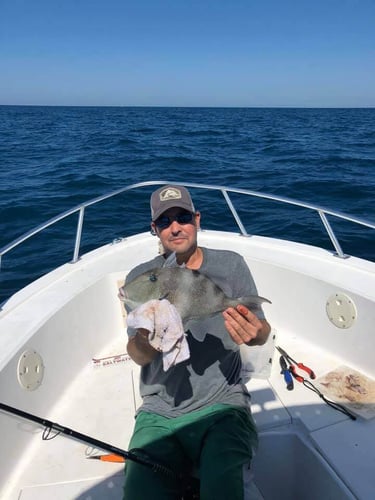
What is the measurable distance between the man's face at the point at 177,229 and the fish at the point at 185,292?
0.46 metres

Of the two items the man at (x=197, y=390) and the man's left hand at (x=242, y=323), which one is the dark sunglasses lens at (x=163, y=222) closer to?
the man at (x=197, y=390)

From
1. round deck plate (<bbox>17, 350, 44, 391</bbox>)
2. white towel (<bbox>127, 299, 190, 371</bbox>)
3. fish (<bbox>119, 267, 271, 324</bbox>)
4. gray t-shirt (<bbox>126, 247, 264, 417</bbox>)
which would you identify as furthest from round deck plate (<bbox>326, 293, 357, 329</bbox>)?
round deck plate (<bbox>17, 350, 44, 391</bbox>)

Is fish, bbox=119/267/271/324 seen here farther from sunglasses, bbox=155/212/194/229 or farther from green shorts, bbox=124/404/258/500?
green shorts, bbox=124/404/258/500

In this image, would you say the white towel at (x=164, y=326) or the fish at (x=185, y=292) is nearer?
the white towel at (x=164, y=326)

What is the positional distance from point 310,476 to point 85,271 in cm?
269

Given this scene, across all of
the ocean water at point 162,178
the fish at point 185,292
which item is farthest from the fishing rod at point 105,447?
the ocean water at point 162,178

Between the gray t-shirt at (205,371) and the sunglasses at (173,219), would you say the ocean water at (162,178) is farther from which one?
the sunglasses at (173,219)

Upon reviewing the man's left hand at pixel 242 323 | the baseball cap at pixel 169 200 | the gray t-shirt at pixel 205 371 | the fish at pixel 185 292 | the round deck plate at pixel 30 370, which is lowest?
the round deck plate at pixel 30 370

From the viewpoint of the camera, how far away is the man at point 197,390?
2.15 meters

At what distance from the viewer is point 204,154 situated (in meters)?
20.8

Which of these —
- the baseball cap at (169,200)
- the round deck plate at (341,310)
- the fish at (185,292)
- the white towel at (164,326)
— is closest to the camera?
the white towel at (164,326)

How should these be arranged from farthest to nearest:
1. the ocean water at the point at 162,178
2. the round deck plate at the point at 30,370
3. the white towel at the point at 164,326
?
the ocean water at the point at 162,178 → the round deck plate at the point at 30,370 → the white towel at the point at 164,326

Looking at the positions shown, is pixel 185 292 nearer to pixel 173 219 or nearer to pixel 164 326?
pixel 164 326

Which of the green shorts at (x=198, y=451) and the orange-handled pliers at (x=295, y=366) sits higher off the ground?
the green shorts at (x=198, y=451)
